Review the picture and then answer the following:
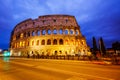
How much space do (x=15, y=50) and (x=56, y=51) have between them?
74.7ft

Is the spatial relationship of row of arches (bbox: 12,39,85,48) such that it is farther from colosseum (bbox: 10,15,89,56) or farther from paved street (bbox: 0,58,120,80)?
paved street (bbox: 0,58,120,80)

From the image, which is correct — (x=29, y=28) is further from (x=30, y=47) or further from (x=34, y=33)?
(x=30, y=47)

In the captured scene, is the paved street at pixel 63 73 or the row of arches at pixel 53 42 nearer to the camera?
the paved street at pixel 63 73

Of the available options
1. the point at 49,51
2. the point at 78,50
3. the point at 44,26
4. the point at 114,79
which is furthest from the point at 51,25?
A: the point at 114,79

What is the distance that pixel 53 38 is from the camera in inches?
1554

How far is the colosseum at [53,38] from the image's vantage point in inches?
1540

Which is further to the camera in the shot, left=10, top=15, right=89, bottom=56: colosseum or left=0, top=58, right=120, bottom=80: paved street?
left=10, top=15, right=89, bottom=56: colosseum

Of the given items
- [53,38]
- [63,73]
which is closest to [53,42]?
[53,38]

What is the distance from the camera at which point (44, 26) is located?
139 ft

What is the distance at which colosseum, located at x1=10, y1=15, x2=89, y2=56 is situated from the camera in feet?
128

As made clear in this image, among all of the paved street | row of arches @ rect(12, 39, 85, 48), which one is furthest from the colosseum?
the paved street

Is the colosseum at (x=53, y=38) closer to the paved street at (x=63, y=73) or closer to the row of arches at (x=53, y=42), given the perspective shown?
the row of arches at (x=53, y=42)

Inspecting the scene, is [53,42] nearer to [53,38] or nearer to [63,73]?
[53,38]

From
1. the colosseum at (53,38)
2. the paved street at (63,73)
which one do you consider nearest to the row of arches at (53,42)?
the colosseum at (53,38)
